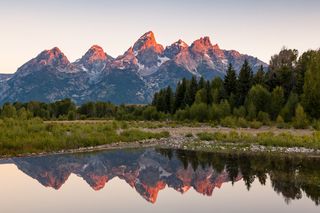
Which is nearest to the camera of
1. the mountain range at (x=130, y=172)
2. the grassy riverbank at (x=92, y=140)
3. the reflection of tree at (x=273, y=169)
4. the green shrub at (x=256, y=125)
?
the reflection of tree at (x=273, y=169)

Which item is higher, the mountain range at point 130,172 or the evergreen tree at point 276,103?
the evergreen tree at point 276,103

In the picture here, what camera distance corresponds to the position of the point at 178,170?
1030 inches

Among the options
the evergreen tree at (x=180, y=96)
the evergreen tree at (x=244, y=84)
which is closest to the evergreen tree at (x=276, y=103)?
the evergreen tree at (x=244, y=84)

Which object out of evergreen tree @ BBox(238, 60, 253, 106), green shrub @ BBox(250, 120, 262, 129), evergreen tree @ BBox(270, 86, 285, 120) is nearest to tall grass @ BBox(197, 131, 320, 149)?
green shrub @ BBox(250, 120, 262, 129)

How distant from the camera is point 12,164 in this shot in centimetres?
2692

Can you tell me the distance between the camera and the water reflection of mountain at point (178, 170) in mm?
21000

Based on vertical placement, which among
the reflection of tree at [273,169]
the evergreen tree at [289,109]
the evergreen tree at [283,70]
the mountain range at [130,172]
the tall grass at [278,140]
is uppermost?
the evergreen tree at [283,70]

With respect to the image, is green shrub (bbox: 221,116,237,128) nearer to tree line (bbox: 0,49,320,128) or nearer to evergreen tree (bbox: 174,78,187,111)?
tree line (bbox: 0,49,320,128)

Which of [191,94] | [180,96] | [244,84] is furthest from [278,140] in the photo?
[180,96]

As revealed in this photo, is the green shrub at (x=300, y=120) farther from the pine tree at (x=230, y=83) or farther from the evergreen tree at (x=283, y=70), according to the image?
the pine tree at (x=230, y=83)

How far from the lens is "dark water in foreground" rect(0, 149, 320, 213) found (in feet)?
55.5

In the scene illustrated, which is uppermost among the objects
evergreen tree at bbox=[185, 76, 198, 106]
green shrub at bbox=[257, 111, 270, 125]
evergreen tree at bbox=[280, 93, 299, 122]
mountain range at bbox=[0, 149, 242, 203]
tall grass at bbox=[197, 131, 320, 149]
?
evergreen tree at bbox=[185, 76, 198, 106]

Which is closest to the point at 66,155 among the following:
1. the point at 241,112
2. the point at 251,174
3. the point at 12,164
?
the point at 12,164

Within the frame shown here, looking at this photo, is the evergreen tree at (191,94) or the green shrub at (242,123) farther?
the evergreen tree at (191,94)
